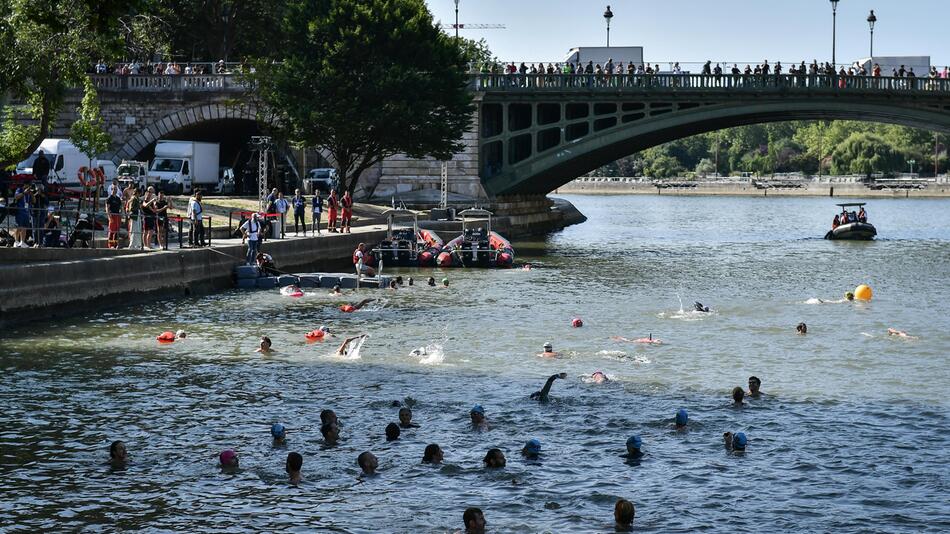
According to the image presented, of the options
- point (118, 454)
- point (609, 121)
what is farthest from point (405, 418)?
point (609, 121)

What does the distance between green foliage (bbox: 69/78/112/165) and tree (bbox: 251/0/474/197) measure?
905cm

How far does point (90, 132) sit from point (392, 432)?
1909 inches

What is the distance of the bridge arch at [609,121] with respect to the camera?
3054 inches

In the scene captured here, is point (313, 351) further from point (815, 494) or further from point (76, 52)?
point (76, 52)

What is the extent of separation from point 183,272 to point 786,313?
65.5 ft

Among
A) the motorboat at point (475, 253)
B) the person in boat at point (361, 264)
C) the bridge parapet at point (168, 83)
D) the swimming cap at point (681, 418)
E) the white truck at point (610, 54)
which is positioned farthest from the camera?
the white truck at point (610, 54)

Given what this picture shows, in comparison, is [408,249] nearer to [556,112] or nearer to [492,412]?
[556,112]

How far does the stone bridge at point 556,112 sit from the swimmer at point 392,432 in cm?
5572

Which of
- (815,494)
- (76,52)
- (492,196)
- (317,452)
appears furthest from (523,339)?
(492,196)

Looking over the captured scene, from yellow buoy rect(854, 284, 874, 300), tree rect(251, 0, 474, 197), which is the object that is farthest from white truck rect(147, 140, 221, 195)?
yellow buoy rect(854, 284, 874, 300)

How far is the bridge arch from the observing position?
3054 inches

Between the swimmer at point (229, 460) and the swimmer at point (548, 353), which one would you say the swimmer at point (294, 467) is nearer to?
the swimmer at point (229, 460)

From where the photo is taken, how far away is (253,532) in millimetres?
20094

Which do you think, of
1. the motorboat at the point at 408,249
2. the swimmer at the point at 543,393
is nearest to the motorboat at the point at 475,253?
the motorboat at the point at 408,249
